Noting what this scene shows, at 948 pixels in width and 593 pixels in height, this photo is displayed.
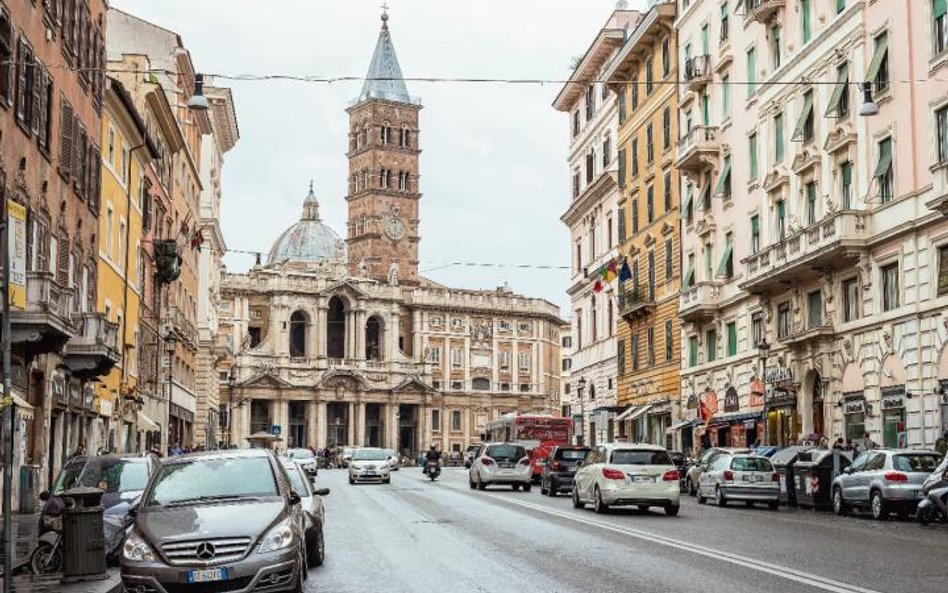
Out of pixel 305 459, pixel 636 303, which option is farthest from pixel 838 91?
pixel 305 459

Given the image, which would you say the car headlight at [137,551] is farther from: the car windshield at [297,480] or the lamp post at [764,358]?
the lamp post at [764,358]

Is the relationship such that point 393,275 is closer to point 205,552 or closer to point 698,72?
point 698,72

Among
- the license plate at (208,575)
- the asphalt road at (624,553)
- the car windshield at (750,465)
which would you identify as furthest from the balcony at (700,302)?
the license plate at (208,575)

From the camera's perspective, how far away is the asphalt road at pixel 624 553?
1420cm

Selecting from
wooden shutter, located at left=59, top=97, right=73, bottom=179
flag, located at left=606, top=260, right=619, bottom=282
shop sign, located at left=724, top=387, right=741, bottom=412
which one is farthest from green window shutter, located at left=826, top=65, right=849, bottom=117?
wooden shutter, located at left=59, top=97, right=73, bottom=179

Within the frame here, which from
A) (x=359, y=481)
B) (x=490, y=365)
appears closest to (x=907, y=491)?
(x=359, y=481)

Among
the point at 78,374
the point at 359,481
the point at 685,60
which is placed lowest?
the point at 359,481

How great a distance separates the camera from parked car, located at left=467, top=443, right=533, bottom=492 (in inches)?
1800

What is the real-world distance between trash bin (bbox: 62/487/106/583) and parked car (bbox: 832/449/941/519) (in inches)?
665

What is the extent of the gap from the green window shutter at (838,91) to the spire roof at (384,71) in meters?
110

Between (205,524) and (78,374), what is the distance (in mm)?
22956

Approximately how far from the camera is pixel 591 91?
69.2 m

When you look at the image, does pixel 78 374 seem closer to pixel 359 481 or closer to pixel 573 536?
pixel 573 536

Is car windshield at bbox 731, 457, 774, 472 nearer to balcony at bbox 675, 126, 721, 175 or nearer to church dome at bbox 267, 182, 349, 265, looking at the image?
balcony at bbox 675, 126, 721, 175
